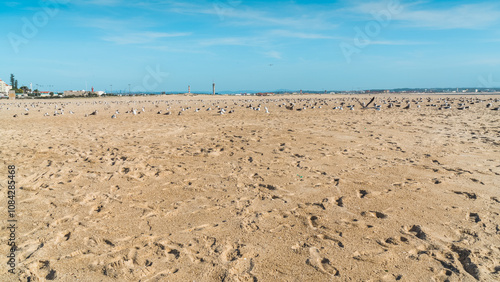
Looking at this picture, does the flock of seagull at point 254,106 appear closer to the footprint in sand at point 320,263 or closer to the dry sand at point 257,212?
the dry sand at point 257,212

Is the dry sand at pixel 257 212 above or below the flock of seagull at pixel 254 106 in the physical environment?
below

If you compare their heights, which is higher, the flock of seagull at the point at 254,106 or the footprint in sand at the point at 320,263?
the flock of seagull at the point at 254,106

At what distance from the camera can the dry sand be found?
3.05m

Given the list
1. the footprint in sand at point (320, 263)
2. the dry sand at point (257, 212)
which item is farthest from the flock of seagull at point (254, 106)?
the footprint in sand at point (320, 263)

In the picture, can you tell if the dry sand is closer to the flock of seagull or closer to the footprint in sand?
the footprint in sand

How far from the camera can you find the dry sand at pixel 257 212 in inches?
120

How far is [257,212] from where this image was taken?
4238 mm

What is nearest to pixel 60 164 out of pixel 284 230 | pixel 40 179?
pixel 40 179

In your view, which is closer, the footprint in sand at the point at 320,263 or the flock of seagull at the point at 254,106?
the footprint in sand at the point at 320,263

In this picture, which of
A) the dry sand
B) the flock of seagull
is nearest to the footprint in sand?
the dry sand

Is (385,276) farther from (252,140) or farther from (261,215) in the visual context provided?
(252,140)

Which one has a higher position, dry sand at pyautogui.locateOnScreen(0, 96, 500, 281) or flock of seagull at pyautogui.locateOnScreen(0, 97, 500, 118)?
flock of seagull at pyautogui.locateOnScreen(0, 97, 500, 118)

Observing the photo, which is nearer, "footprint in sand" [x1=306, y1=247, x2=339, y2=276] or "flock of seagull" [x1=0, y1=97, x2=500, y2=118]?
"footprint in sand" [x1=306, y1=247, x2=339, y2=276]

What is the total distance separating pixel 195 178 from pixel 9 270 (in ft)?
9.99
